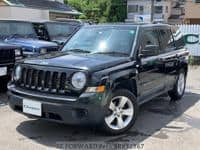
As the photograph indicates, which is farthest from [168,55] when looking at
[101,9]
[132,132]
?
[101,9]

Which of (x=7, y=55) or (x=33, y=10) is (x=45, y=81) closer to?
(x=7, y=55)

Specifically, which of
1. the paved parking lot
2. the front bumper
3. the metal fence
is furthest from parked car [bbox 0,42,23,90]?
the metal fence

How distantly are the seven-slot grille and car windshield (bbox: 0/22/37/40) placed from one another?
5844 millimetres

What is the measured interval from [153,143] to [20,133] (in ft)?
6.42

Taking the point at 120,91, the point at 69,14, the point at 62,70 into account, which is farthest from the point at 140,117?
the point at 69,14

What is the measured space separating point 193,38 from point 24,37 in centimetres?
765

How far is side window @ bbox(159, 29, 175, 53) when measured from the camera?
6.92m

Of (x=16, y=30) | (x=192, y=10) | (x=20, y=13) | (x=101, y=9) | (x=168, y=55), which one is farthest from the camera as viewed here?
(x=101, y=9)

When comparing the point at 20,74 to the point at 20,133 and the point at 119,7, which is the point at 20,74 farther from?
the point at 119,7

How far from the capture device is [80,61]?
525 cm

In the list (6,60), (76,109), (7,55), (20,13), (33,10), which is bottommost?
(76,109)

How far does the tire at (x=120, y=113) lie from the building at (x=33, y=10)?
24665 mm

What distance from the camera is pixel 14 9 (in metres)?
29.4

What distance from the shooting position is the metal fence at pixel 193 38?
1552 cm
